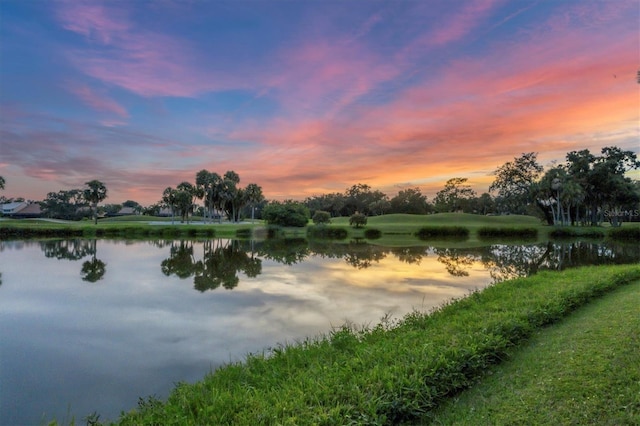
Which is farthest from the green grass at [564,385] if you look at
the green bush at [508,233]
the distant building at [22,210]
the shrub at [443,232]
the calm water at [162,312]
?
the distant building at [22,210]

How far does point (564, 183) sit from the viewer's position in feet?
151

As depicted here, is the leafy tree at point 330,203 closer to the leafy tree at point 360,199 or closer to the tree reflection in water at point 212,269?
the leafy tree at point 360,199

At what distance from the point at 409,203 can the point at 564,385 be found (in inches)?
3519

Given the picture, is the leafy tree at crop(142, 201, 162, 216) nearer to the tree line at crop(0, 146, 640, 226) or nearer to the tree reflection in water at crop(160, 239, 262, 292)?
the tree line at crop(0, 146, 640, 226)

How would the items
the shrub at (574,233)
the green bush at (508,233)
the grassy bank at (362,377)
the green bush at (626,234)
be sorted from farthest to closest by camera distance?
the green bush at (508,233)
the shrub at (574,233)
the green bush at (626,234)
the grassy bank at (362,377)

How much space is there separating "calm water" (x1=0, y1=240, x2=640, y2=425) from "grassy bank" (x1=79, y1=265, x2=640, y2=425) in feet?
3.99

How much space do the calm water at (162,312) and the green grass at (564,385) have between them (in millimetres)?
3996

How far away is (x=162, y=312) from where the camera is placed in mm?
9797

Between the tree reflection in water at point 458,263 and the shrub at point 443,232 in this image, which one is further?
the shrub at point 443,232

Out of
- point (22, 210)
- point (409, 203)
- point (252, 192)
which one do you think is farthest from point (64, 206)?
point (409, 203)

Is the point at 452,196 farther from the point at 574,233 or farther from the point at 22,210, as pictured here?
the point at 22,210

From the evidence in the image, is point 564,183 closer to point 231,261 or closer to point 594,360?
point 231,261

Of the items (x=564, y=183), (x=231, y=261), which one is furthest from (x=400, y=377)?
(x=564, y=183)

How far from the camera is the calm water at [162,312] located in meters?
5.64
